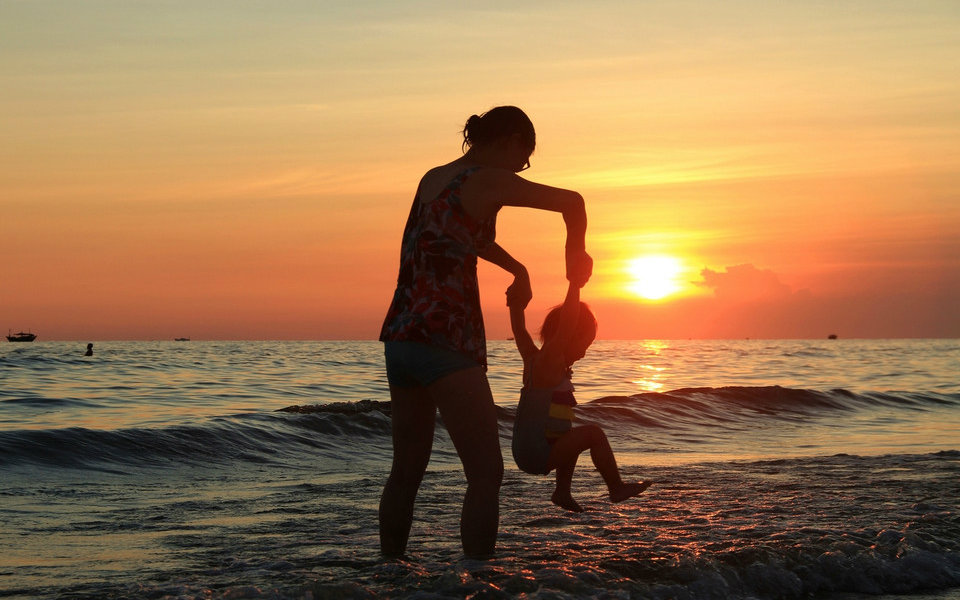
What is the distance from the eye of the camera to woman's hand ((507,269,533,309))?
14.2 feet

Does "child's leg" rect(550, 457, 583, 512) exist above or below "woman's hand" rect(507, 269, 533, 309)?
below

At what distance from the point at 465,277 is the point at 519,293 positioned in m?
0.41

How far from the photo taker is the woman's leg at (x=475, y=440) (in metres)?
3.98

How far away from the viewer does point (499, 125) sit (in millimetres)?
4059

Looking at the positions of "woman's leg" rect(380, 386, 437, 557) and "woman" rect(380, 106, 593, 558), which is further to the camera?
"woman's leg" rect(380, 386, 437, 557)

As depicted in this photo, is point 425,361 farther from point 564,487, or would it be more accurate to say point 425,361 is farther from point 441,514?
point 441,514

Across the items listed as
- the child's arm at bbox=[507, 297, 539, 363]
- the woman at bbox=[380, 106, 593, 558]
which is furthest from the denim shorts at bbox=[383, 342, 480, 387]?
the child's arm at bbox=[507, 297, 539, 363]

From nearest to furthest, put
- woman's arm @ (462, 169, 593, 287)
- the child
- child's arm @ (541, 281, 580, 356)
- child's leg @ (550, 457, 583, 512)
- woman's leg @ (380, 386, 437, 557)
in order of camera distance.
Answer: woman's arm @ (462, 169, 593, 287), child's arm @ (541, 281, 580, 356), woman's leg @ (380, 386, 437, 557), the child, child's leg @ (550, 457, 583, 512)

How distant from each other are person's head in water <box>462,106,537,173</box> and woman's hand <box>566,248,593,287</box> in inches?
19.7

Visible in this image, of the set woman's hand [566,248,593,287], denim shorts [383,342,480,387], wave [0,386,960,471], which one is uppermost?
woman's hand [566,248,593,287]

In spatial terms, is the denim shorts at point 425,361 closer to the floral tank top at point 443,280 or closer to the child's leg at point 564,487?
the floral tank top at point 443,280

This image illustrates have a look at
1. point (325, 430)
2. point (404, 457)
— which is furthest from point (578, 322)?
point (325, 430)

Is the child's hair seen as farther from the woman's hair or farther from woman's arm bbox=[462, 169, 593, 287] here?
the woman's hair

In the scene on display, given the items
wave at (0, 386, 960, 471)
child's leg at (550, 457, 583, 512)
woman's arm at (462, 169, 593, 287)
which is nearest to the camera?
woman's arm at (462, 169, 593, 287)
